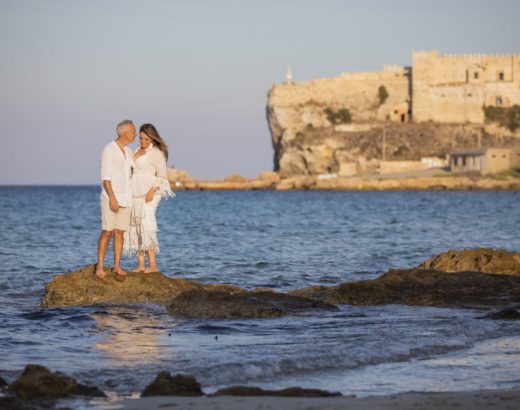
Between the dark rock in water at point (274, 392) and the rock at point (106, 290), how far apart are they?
4045 mm

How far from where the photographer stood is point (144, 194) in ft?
31.0

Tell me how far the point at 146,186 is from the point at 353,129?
246ft

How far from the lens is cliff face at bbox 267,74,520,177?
80938 mm

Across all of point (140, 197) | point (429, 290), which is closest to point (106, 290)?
point (140, 197)

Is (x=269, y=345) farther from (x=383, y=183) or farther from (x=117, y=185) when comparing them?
(x=383, y=183)

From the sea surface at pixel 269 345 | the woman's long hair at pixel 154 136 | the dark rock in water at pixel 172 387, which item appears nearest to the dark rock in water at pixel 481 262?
the sea surface at pixel 269 345

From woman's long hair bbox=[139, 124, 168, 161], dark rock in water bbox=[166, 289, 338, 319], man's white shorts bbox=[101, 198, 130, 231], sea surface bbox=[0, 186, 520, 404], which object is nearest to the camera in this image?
sea surface bbox=[0, 186, 520, 404]

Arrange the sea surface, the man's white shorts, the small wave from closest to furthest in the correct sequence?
the sea surface < the small wave < the man's white shorts

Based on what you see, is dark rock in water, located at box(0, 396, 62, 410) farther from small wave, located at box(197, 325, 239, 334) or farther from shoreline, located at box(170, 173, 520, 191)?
shoreline, located at box(170, 173, 520, 191)

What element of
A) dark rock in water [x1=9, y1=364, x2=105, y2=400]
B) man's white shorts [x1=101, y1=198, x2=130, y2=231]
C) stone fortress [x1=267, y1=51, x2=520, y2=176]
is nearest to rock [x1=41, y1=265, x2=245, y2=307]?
man's white shorts [x1=101, y1=198, x2=130, y2=231]

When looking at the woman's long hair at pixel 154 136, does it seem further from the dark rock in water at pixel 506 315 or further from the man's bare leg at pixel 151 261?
the dark rock in water at pixel 506 315

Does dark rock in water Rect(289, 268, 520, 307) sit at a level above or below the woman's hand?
below

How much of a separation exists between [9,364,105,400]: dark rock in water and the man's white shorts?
3.50 meters

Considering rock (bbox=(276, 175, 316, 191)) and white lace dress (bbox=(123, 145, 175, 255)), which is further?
rock (bbox=(276, 175, 316, 191))
